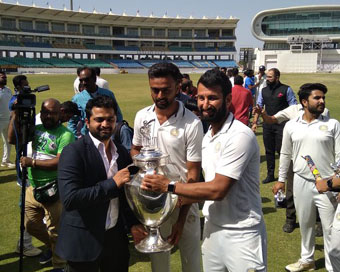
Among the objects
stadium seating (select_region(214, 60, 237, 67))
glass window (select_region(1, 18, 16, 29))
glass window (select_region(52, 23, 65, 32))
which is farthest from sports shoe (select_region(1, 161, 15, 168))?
stadium seating (select_region(214, 60, 237, 67))

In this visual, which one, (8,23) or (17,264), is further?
(8,23)

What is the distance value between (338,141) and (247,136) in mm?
1770

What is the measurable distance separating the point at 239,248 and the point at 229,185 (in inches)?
17.5

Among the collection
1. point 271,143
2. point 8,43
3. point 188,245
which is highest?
point 8,43

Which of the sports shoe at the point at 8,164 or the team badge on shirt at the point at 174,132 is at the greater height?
the team badge on shirt at the point at 174,132

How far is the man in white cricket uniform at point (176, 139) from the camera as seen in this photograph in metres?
2.50

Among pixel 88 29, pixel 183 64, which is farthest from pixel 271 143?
pixel 88 29

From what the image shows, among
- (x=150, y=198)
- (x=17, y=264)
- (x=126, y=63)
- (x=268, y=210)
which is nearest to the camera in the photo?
(x=150, y=198)

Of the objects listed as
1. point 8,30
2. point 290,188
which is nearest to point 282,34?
point 8,30

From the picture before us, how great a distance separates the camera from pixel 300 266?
11.7 ft

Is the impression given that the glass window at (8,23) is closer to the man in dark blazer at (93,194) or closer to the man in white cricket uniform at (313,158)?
the man in white cricket uniform at (313,158)

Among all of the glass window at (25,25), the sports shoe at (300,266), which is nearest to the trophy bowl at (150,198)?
the sports shoe at (300,266)

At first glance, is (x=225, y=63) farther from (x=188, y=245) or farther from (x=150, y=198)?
(x=150, y=198)

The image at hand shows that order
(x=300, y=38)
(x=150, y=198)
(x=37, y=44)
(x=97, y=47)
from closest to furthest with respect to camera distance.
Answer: (x=150, y=198) < (x=37, y=44) < (x=300, y=38) < (x=97, y=47)
